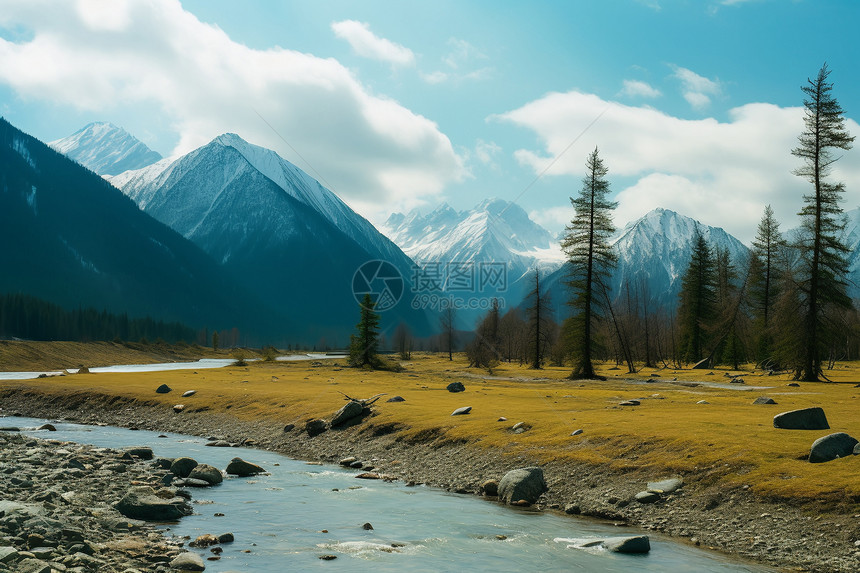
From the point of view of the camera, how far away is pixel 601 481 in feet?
70.0

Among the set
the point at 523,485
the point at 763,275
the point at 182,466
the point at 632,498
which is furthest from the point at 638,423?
the point at 763,275

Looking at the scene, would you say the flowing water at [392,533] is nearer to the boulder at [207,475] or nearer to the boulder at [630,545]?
the boulder at [630,545]

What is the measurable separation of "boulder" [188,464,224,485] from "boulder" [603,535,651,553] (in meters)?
16.4

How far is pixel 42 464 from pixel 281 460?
10.9 metres

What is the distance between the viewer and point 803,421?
23.8 m


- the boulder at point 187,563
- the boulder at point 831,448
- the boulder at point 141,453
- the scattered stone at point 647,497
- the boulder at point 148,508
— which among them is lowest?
the boulder at point 141,453

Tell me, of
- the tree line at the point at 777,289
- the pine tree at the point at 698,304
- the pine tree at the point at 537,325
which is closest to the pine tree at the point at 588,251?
the tree line at the point at 777,289

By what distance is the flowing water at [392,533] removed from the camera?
568 inches

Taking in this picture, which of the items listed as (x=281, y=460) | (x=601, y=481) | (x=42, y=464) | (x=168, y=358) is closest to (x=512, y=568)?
(x=601, y=481)

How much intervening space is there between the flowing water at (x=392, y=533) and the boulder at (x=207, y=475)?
578 millimetres

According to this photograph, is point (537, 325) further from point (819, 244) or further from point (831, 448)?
point (831, 448)

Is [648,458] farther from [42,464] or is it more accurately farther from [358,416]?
[42,464]

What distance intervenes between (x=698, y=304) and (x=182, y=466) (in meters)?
97.3

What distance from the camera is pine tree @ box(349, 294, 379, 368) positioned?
92.6 metres
